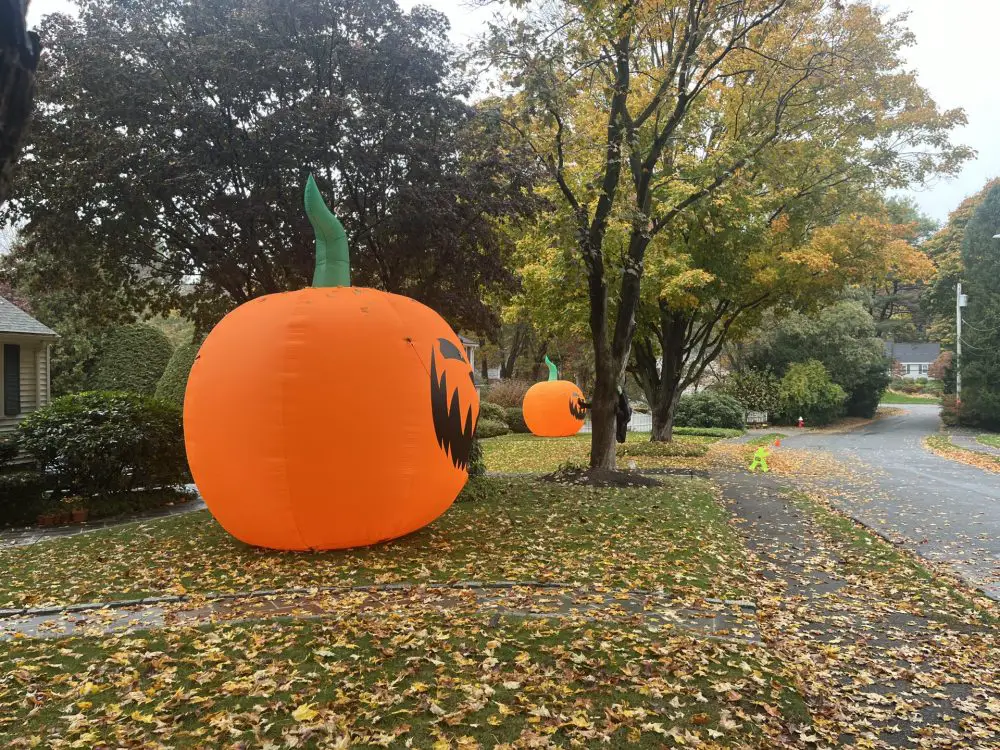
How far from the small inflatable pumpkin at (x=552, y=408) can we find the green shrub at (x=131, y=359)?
13188 mm

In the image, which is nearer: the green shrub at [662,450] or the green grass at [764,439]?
the green shrub at [662,450]

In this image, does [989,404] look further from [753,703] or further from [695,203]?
[753,703]

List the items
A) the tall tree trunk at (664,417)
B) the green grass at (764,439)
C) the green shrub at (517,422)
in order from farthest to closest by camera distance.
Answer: the green shrub at (517,422) < the green grass at (764,439) < the tall tree trunk at (664,417)

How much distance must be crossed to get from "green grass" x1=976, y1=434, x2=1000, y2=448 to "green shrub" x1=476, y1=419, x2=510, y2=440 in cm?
1841

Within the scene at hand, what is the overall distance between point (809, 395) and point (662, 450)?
722 inches

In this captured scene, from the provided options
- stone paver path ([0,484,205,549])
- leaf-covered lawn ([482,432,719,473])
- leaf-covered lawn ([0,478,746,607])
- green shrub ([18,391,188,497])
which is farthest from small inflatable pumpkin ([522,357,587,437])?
green shrub ([18,391,188,497])

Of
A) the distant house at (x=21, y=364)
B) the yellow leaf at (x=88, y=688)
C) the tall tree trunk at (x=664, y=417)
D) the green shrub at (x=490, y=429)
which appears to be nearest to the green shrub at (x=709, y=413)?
the green shrub at (x=490, y=429)

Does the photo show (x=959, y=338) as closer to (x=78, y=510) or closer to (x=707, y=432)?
(x=707, y=432)

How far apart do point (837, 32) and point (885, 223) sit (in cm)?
618

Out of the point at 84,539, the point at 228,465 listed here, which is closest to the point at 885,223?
the point at 228,465

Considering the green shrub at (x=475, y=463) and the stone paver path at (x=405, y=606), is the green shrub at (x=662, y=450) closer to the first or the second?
the green shrub at (x=475, y=463)

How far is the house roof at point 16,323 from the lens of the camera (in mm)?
15380

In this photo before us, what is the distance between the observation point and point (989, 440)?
87.1 ft

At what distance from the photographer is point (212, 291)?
13164mm
